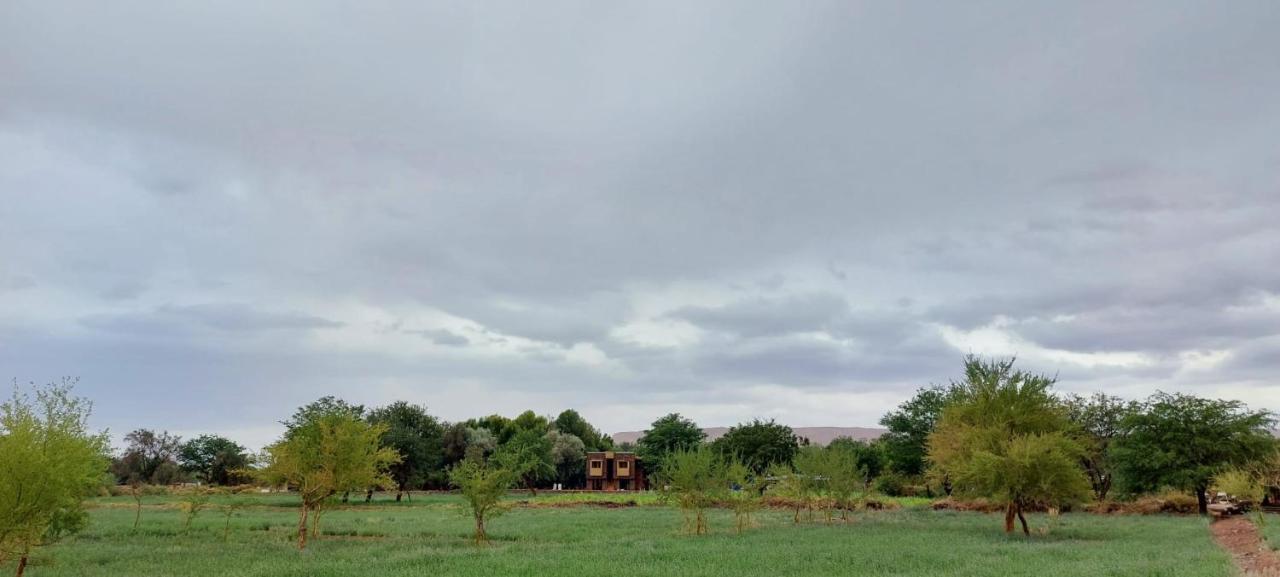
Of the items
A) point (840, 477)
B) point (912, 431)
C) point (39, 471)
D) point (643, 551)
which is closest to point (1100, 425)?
point (912, 431)

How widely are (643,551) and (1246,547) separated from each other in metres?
23.3

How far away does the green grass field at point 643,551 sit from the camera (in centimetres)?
2238

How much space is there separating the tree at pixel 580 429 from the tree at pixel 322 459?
131028 millimetres

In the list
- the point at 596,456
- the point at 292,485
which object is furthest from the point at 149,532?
the point at 596,456

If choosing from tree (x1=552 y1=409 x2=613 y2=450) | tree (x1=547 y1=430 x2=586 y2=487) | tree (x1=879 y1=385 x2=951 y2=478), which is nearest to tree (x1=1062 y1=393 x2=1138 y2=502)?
tree (x1=879 y1=385 x2=951 y2=478)

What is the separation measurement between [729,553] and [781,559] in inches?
95.6

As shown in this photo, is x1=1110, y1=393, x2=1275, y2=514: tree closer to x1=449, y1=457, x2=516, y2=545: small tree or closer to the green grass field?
the green grass field

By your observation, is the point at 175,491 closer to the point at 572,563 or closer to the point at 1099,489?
the point at 572,563

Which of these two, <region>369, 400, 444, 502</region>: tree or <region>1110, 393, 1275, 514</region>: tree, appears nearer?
<region>1110, 393, 1275, 514</region>: tree

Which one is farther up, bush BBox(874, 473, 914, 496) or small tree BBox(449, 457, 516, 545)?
small tree BBox(449, 457, 516, 545)

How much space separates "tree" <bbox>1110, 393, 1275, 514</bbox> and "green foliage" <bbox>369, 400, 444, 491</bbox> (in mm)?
66424

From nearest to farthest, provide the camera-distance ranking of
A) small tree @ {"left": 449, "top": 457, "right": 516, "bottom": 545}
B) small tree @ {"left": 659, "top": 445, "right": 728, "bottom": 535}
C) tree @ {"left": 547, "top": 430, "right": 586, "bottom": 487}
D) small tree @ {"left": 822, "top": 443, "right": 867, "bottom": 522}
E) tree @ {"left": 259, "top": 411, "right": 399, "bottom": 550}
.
→ tree @ {"left": 259, "top": 411, "right": 399, "bottom": 550} < small tree @ {"left": 449, "top": 457, "right": 516, "bottom": 545} < small tree @ {"left": 659, "top": 445, "right": 728, "bottom": 535} < small tree @ {"left": 822, "top": 443, "right": 867, "bottom": 522} < tree @ {"left": 547, "top": 430, "right": 586, "bottom": 487}

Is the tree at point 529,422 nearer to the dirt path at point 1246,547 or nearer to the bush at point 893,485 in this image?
the bush at point 893,485

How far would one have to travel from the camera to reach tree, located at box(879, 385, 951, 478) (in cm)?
8538
